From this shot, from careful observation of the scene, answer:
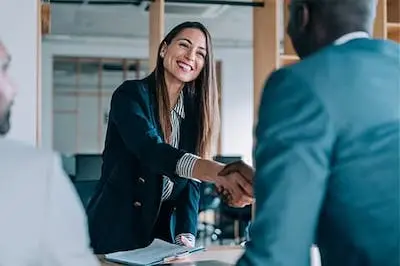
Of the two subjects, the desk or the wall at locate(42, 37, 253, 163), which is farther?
the wall at locate(42, 37, 253, 163)

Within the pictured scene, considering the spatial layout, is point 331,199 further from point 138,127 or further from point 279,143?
point 138,127

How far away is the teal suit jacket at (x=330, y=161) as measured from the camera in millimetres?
845

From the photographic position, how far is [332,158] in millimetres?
869

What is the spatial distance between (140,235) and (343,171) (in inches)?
53.0

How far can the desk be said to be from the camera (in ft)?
5.65

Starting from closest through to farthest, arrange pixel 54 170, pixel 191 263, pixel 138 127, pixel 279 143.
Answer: pixel 279 143 < pixel 54 170 < pixel 191 263 < pixel 138 127

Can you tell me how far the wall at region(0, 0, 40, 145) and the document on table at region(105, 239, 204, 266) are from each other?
626 millimetres

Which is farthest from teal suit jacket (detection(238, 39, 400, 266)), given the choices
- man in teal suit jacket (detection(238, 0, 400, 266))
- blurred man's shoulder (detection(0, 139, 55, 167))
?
blurred man's shoulder (detection(0, 139, 55, 167))

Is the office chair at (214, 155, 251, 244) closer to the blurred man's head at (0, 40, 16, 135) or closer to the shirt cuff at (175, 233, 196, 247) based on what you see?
the shirt cuff at (175, 233, 196, 247)

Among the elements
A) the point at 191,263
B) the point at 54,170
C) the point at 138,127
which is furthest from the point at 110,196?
the point at 54,170

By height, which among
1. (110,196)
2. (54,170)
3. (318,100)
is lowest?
(110,196)

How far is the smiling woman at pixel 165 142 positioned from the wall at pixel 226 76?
7.76 meters

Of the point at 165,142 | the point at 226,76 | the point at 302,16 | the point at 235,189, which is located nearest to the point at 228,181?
the point at 235,189

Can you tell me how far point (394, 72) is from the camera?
36.1 inches
